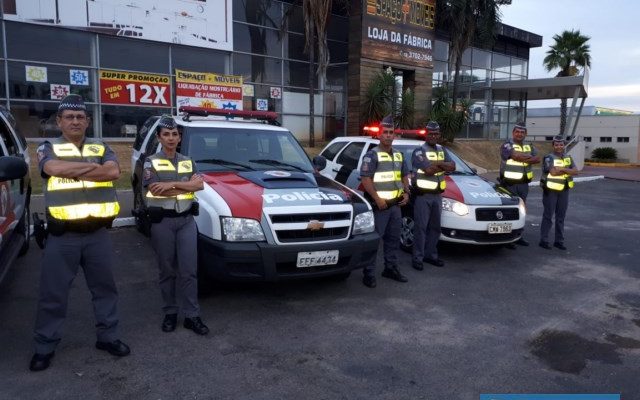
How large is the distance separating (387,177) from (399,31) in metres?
16.3

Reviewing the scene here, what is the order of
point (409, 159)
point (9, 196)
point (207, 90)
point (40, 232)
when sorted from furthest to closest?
point (207, 90) → point (409, 159) → point (9, 196) → point (40, 232)

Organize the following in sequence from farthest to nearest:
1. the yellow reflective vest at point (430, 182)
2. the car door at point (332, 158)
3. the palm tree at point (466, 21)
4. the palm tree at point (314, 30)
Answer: the palm tree at point (466, 21)
the palm tree at point (314, 30)
the car door at point (332, 158)
the yellow reflective vest at point (430, 182)

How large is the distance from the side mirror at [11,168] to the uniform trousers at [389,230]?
3.32 meters

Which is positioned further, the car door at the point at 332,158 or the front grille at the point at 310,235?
the car door at the point at 332,158

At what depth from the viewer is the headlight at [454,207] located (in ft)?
21.3

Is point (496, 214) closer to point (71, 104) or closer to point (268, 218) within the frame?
point (268, 218)

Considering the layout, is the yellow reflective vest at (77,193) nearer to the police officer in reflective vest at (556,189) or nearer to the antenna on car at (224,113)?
the antenna on car at (224,113)

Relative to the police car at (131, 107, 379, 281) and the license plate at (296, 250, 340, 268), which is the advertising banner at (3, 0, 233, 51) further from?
the license plate at (296, 250, 340, 268)

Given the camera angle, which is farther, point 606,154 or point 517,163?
point 606,154

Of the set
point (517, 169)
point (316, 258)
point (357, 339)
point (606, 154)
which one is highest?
point (517, 169)

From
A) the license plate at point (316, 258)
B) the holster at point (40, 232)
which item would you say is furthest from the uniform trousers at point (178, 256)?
the license plate at point (316, 258)

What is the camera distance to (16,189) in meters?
5.21

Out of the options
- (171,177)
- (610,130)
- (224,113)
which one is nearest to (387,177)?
(224,113)

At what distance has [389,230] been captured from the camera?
5676 millimetres
